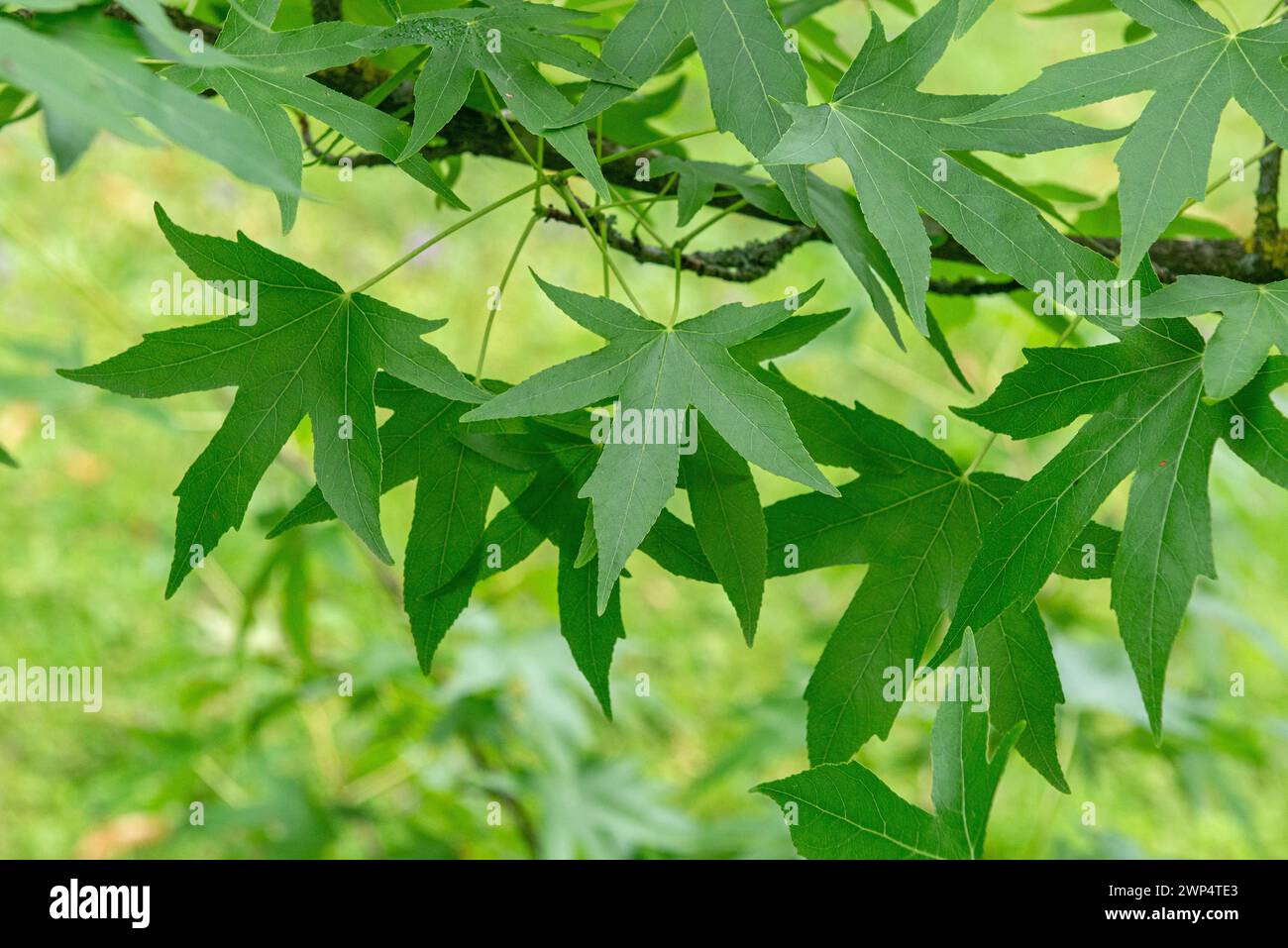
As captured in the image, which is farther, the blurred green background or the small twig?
the blurred green background

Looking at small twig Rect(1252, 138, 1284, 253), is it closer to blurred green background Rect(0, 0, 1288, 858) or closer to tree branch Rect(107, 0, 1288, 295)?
tree branch Rect(107, 0, 1288, 295)

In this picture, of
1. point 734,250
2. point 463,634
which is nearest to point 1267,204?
point 734,250

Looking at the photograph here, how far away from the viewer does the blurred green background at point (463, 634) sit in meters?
1.56

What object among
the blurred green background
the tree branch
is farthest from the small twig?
the blurred green background

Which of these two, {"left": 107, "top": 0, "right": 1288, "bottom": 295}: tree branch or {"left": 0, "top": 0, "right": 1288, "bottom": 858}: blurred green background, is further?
{"left": 0, "top": 0, "right": 1288, "bottom": 858}: blurred green background

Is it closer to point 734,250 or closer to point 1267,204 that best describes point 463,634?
point 734,250

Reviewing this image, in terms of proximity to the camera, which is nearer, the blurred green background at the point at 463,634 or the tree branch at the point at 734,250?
the tree branch at the point at 734,250

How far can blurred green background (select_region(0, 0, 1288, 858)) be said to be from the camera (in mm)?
1559

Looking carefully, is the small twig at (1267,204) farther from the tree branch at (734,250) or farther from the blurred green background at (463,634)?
the blurred green background at (463,634)

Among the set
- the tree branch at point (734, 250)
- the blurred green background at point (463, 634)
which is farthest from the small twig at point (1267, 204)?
the blurred green background at point (463, 634)

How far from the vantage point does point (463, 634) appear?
5.81ft

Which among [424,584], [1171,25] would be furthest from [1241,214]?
[424,584]
